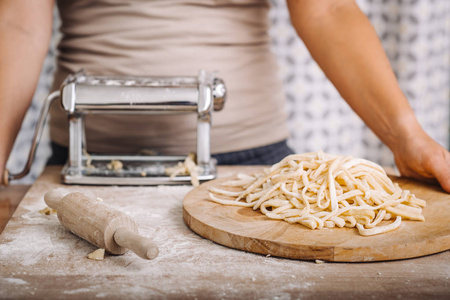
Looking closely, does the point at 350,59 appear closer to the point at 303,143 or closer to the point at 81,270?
the point at 81,270

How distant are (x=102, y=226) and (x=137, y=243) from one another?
0.12 meters

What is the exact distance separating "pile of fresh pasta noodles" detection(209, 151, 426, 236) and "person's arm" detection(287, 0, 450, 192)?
0.23 meters

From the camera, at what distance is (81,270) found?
38.4 inches

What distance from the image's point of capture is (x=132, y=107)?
1.51m

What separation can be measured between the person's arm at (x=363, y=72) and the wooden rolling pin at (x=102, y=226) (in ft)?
2.94

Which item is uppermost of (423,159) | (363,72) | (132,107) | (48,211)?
(363,72)

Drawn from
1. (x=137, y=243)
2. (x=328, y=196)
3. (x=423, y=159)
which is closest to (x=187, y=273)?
(x=137, y=243)

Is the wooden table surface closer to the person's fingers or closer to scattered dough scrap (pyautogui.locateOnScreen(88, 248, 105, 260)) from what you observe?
scattered dough scrap (pyautogui.locateOnScreen(88, 248, 105, 260))

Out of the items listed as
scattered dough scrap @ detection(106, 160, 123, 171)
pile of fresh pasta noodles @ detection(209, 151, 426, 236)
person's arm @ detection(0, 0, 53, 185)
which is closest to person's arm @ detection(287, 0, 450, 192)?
pile of fresh pasta noodles @ detection(209, 151, 426, 236)

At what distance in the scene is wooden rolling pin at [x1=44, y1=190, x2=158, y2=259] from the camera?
0.94 meters

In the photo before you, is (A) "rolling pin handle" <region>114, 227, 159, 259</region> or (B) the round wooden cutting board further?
(B) the round wooden cutting board

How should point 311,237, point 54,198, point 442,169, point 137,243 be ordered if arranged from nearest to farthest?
point 137,243, point 311,237, point 54,198, point 442,169

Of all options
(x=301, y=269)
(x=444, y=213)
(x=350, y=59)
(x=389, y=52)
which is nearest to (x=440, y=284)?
(x=301, y=269)

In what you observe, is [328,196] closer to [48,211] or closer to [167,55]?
[48,211]
